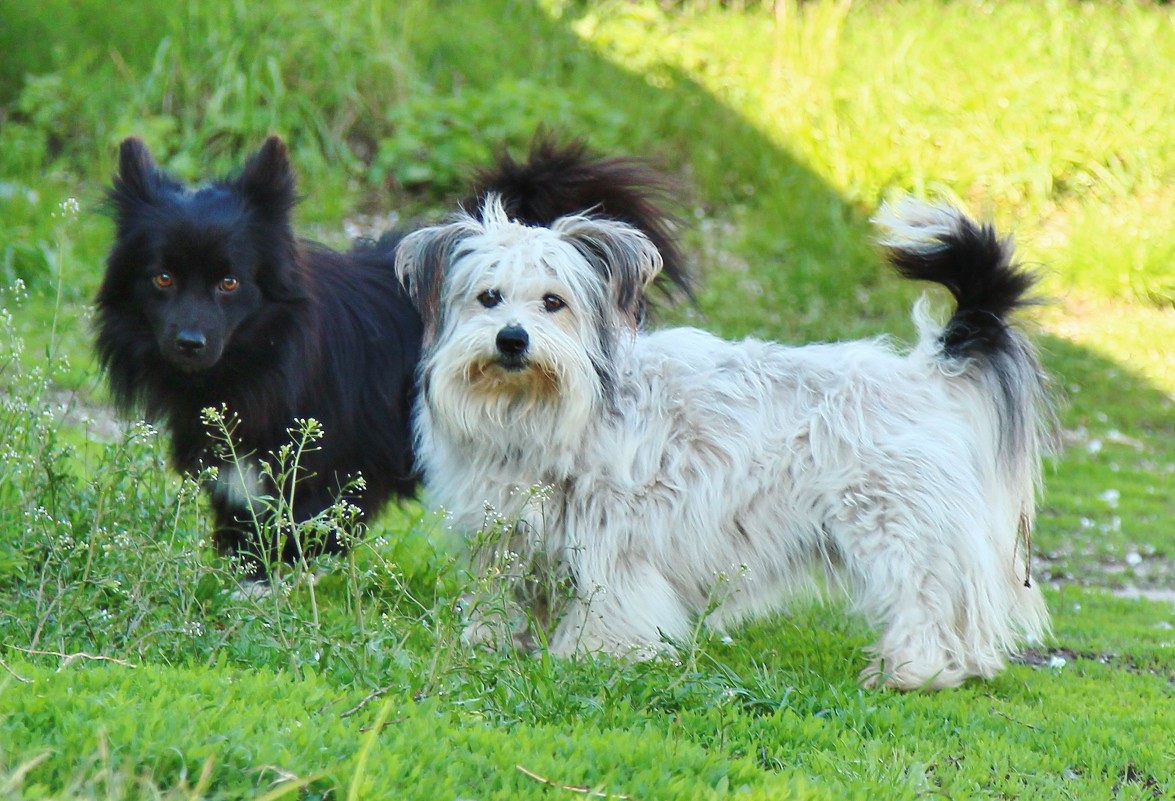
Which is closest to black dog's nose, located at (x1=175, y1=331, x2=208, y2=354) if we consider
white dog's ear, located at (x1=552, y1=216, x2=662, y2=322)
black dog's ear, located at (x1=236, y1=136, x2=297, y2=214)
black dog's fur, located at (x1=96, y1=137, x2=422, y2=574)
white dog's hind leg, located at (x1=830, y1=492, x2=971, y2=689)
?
black dog's fur, located at (x1=96, y1=137, x2=422, y2=574)

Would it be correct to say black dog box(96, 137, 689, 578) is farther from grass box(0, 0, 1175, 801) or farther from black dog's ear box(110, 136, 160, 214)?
grass box(0, 0, 1175, 801)

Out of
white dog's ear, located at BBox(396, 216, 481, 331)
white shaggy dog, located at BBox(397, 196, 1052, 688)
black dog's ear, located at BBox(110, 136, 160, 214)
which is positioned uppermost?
black dog's ear, located at BBox(110, 136, 160, 214)

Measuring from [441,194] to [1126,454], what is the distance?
19.0 feet

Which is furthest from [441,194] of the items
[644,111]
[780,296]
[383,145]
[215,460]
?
[215,460]

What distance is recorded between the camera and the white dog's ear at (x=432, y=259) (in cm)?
416

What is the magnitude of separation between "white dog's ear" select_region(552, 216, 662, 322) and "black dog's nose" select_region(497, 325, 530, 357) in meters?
0.42

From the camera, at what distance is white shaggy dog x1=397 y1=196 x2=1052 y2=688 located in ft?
13.4

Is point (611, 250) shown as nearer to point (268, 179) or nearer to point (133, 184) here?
point (268, 179)

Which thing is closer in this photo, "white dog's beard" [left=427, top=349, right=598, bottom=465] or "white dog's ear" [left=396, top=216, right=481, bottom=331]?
"white dog's beard" [left=427, top=349, right=598, bottom=465]

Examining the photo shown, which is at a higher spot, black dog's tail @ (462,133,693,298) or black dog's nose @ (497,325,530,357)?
black dog's tail @ (462,133,693,298)

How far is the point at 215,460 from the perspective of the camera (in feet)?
15.3

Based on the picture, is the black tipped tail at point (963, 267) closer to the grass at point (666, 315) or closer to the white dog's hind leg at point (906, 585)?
the white dog's hind leg at point (906, 585)

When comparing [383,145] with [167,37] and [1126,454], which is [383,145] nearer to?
[167,37]

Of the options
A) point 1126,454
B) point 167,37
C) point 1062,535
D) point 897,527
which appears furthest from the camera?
point 167,37
